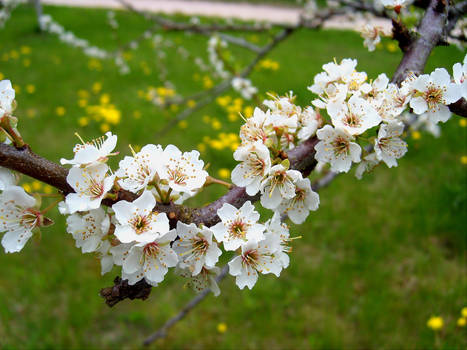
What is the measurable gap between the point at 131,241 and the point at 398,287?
272 centimetres

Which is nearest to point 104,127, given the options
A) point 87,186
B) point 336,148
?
point 87,186

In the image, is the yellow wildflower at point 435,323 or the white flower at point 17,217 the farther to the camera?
the yellow wildflower at point 435,323

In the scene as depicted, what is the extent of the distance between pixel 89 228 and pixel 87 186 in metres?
0.18

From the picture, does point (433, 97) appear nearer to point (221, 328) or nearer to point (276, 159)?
point (276, 159)

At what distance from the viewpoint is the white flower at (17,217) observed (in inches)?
39.9

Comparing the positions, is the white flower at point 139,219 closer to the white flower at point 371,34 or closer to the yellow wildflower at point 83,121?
the white flower at point 371,34

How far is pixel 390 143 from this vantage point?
126 centimetres

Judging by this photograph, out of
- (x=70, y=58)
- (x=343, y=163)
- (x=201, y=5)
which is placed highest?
(x=343, y=163)

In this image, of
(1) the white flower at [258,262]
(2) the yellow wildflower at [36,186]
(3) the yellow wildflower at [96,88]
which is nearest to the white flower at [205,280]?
(1) the white flower at [258,262]

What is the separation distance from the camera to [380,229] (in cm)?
365

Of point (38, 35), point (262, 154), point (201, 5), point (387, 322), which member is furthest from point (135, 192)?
point (201, 5)

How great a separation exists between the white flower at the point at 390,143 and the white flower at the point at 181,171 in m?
0.54

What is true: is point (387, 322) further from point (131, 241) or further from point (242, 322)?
point (131, 241)

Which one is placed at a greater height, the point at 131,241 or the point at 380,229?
the point at 131,241
